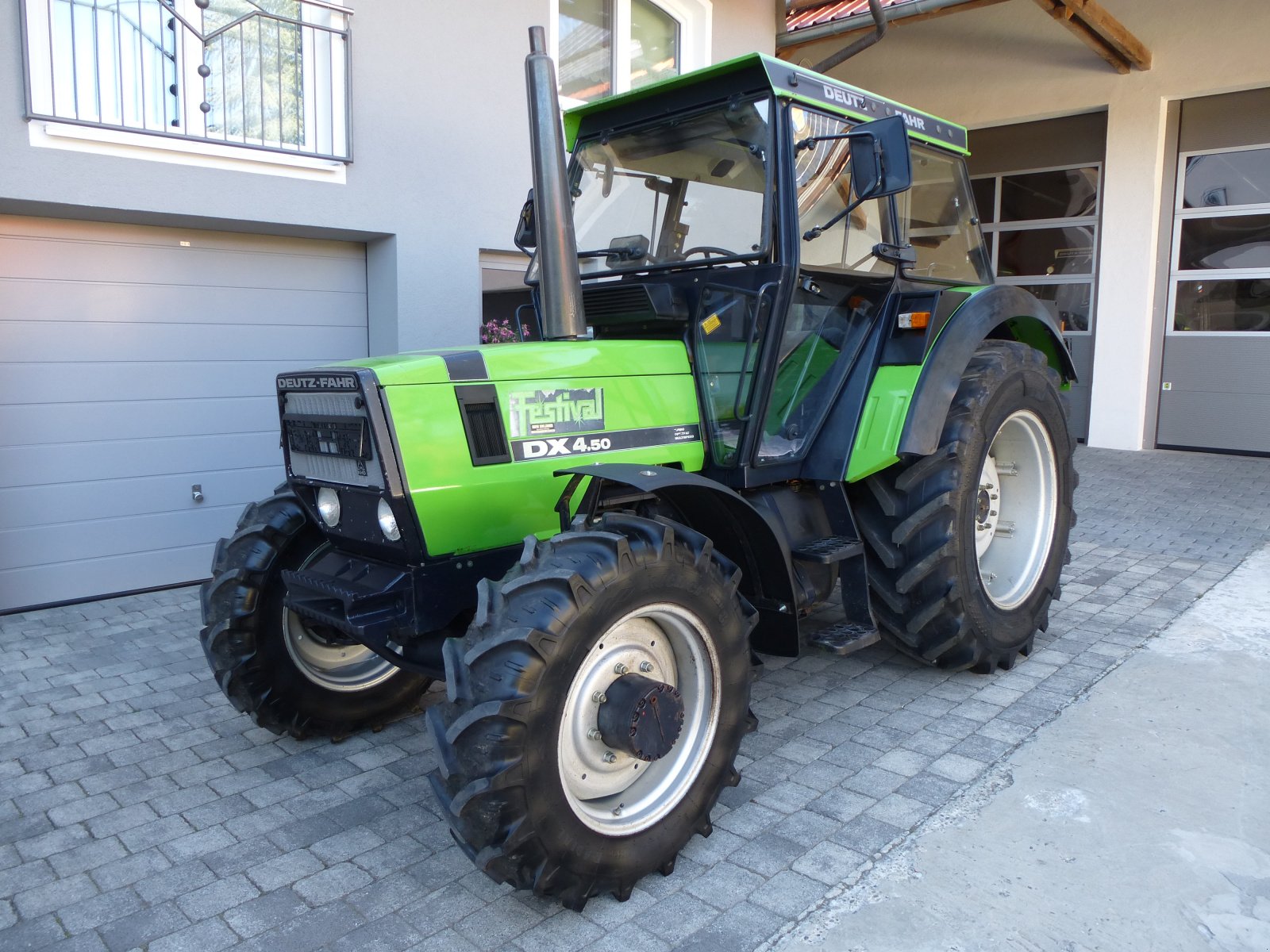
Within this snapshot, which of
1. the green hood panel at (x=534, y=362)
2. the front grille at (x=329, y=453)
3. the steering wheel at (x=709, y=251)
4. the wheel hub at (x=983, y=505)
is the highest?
the steering wheel at (x=709, y=251)

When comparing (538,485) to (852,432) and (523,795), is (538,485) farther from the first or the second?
(852,432)

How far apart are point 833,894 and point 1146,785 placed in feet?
4.22

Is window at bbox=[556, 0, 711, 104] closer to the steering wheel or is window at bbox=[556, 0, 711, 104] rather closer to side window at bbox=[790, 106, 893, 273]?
side window at bbox=[790, 106, 893, 273]

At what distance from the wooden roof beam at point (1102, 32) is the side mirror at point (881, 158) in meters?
7.05

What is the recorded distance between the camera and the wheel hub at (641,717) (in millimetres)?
2615

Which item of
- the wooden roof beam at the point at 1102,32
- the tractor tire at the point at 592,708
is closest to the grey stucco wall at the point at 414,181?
the tractor tire at the point at 592,708

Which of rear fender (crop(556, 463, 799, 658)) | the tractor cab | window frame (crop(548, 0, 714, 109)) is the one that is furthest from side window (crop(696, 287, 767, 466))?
window frame (crop(548, 0, 714, 109))

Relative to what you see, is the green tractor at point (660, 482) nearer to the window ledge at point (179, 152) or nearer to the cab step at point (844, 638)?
the cab step at point (844, 638)

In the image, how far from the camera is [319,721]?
363cm

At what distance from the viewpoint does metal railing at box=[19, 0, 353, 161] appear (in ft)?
16.4

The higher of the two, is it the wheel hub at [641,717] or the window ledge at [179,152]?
the window ledge at [179,152]

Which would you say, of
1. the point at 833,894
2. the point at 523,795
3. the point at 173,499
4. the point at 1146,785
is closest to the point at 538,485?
the point at 523,795

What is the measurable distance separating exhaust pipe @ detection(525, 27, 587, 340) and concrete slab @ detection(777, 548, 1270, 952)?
193 centimetres

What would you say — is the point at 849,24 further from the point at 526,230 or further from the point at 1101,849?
the point at 1101,849
